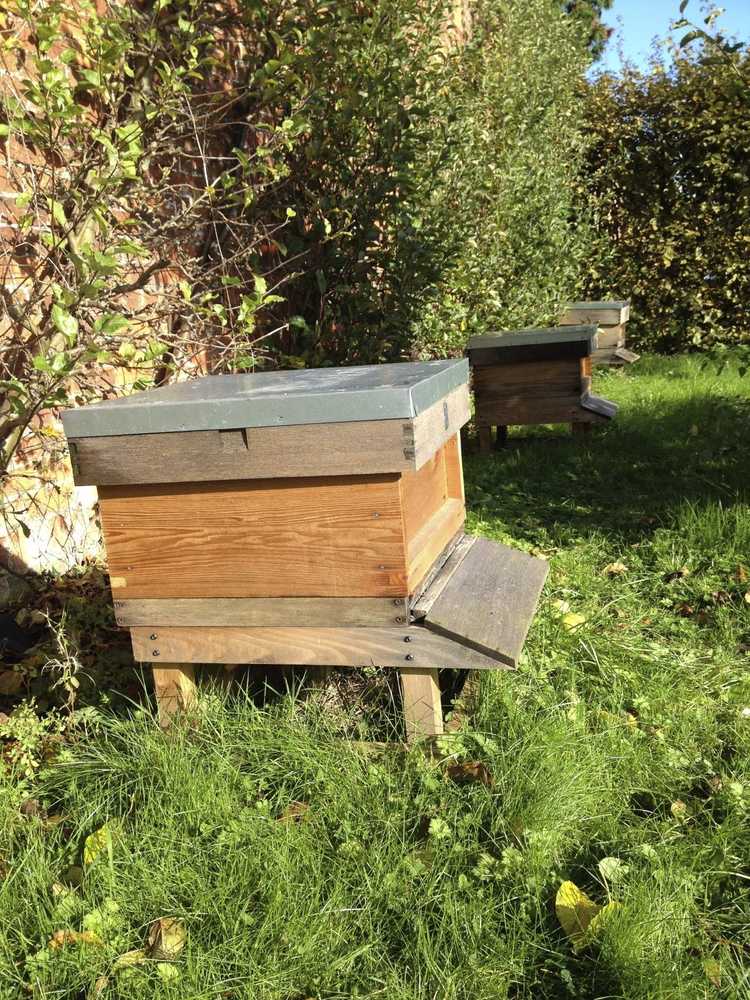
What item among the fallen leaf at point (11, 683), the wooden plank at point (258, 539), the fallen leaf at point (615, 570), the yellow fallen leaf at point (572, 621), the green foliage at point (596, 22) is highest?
the green foliage at point (596, 22)

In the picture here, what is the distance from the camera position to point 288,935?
180 centimetres

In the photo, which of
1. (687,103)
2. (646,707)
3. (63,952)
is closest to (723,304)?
(687,103)

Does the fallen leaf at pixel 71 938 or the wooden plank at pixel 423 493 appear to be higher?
the wooden plank at pixel 423 493

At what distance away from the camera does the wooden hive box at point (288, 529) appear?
6.99ft

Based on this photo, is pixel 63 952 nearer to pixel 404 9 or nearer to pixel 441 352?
pixel 404 9

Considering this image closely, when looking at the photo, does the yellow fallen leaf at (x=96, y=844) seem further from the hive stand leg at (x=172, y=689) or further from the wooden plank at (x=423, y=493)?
the wooden plank at (x=423, y=493)

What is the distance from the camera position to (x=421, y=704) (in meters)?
2.34

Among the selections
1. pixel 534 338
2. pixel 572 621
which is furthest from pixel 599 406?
pixel 572 621

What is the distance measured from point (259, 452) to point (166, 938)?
1095mm

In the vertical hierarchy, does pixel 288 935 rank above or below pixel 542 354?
below

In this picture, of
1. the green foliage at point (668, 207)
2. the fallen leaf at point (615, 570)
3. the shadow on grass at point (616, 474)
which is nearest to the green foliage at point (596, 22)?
the green foliage at point (668, 207)

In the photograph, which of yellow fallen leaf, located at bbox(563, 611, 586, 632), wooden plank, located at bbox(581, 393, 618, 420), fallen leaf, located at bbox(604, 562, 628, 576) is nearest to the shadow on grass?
wooden plank, located at bbox(581, 393, 618, 420)

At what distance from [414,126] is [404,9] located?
56cm

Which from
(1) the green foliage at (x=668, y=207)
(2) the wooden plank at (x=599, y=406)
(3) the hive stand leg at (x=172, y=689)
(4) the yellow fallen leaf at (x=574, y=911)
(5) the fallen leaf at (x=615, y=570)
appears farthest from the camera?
(1) the green foliage at (x=668, y=207)
